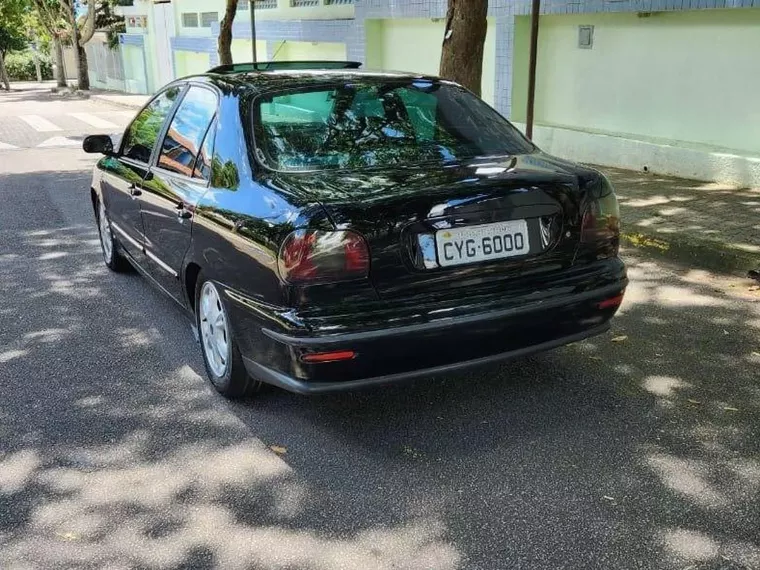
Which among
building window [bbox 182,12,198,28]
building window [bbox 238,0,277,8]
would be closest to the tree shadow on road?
building window [bbox 238,0,277,8]

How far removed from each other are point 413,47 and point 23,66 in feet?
146

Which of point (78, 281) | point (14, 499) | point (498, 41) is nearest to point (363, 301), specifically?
point (14, 499)

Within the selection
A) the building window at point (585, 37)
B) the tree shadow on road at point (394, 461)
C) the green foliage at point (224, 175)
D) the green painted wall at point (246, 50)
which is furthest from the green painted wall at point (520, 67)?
the green painted wall at point (246, 50)

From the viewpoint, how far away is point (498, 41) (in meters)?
12.3

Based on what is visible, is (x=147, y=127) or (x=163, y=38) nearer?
(x=147, y=127)

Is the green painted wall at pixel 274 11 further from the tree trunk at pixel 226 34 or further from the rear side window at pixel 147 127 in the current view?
the rear side window at pixel 147 127

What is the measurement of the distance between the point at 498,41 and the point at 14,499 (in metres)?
10.9

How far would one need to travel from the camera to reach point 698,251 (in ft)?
20.4

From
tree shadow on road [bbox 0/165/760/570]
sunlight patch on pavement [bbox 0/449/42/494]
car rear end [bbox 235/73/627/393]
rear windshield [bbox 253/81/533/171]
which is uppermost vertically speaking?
rear windshield [bbox 253/81/533/171]

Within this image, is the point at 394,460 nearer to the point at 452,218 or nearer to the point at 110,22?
the point at 452,218

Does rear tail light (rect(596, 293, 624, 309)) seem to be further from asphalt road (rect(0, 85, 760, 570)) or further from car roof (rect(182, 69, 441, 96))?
car roof (rect(182, 69, 441, 96))

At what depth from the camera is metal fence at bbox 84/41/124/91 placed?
35.7 m

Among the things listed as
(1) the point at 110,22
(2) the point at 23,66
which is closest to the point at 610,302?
(1) the point at 110,22

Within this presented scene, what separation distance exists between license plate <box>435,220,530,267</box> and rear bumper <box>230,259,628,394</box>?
174 millimetres
